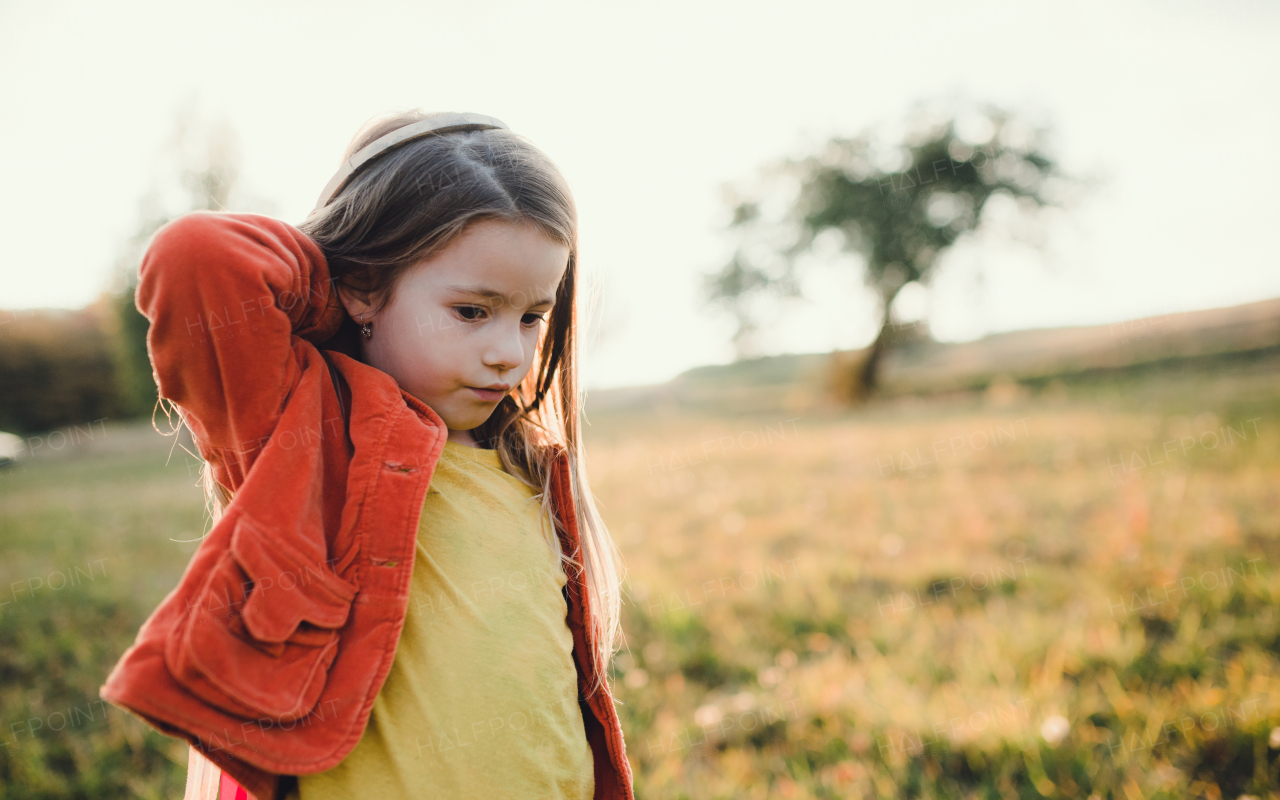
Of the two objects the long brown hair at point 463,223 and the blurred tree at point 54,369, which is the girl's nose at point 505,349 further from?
the blurred tree at point 54,369

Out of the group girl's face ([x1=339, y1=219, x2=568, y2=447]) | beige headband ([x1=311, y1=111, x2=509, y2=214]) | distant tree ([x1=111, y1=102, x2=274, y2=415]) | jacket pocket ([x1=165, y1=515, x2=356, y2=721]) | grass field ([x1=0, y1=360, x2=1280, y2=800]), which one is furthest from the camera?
distant tree ([x1=111, y1=102, x2=274, y2=415])

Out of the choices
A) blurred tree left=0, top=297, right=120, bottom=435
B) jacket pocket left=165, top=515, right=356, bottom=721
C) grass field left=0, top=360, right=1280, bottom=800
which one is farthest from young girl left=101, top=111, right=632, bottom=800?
blurred tree left=0, top=297, right=120, bottom=435

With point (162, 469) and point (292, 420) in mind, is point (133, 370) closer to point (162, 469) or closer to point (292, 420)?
point (162, 469)

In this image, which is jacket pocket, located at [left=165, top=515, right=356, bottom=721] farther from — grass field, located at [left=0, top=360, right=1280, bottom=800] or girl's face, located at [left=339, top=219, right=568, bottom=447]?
grass field, located at [left=0, top=360, right=1280, bottom=800]

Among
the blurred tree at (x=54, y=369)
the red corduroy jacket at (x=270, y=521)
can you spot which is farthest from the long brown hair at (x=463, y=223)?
the blurred tree at (x=54, y=369)

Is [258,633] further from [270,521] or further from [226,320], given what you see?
[226,320]

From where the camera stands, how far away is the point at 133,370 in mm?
22578

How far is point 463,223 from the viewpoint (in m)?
1.27

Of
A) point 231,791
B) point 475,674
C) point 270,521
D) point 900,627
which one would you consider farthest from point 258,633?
point 900,627

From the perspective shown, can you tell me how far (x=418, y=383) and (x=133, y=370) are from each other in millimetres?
26919

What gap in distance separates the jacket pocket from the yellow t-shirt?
16cm

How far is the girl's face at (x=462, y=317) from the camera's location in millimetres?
1254

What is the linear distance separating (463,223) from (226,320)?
0.44 metres

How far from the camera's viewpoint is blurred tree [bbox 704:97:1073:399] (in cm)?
2094
